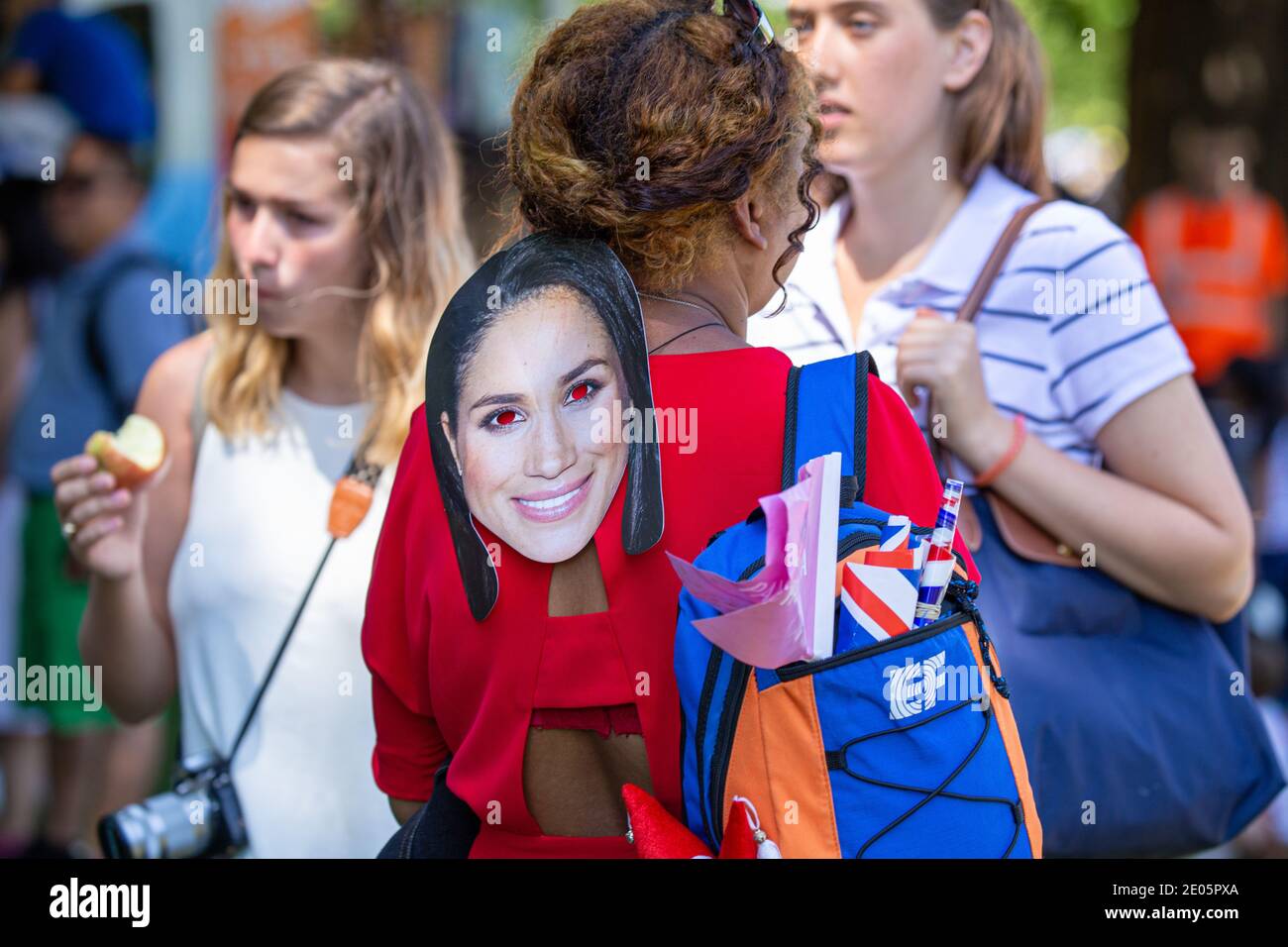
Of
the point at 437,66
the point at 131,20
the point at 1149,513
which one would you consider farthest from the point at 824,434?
the point at 131,20

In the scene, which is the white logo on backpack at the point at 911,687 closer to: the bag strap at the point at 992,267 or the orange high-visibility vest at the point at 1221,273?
the bag strap at the point at 992,267

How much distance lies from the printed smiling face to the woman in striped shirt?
70 cm

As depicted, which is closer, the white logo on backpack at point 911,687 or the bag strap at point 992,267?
the white logo on backpack at point 911,687

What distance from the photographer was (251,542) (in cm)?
280

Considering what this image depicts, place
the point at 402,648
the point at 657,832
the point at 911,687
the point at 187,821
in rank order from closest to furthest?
the point at 911,687
the point at 657,832
the point at 402,648
the point at 187,821

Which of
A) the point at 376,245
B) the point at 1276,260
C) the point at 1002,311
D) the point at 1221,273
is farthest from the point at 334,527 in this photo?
the point at 1276,260

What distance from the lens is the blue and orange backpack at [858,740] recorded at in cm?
166

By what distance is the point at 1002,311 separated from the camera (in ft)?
8.23

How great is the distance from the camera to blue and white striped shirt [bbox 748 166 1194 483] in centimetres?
244

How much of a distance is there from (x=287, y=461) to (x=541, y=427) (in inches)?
43.1

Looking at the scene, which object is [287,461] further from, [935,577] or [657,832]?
[935,577]

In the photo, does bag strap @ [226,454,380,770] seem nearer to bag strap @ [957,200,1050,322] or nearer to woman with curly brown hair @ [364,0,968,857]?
woman with curly brown hair @ [364,0,968,857]

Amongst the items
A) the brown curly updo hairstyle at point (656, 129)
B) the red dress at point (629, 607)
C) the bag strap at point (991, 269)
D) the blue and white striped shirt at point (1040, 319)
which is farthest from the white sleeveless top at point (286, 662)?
the bag strap at point (991, 269)

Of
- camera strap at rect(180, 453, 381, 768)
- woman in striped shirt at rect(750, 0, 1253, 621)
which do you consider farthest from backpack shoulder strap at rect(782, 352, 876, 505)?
camera strap at rect(180, 453, 381, 768)
